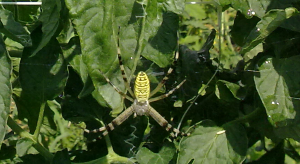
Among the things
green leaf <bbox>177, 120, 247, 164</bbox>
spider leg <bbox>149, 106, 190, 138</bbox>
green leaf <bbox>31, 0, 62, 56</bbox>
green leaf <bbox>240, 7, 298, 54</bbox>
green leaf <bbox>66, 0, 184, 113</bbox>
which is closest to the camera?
green leaf <bbox>66, 0, 184, 113</bbox>

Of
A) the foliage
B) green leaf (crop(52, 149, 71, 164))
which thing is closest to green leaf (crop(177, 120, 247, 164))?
the foliage

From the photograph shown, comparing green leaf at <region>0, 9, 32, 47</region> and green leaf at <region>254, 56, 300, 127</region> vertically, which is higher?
green leaf at <region>0, 9, 32, 47</region>

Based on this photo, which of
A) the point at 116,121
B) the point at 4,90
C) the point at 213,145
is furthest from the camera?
the point at 116,121

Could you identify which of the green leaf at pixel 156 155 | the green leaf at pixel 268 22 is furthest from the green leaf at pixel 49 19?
the green leaf at pixel 268 22

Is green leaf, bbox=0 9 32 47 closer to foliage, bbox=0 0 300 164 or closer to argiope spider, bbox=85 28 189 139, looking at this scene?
foliage, bbox=0 0 300 164

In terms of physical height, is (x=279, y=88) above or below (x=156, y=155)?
above

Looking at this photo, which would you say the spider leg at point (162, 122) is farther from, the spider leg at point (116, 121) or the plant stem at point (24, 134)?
the plant stem at point (24, 134)

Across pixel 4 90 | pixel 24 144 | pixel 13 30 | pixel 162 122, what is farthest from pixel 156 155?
pixel 13 30

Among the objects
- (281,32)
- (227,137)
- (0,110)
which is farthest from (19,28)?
(281,32)

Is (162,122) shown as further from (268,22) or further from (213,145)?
(268,22)
